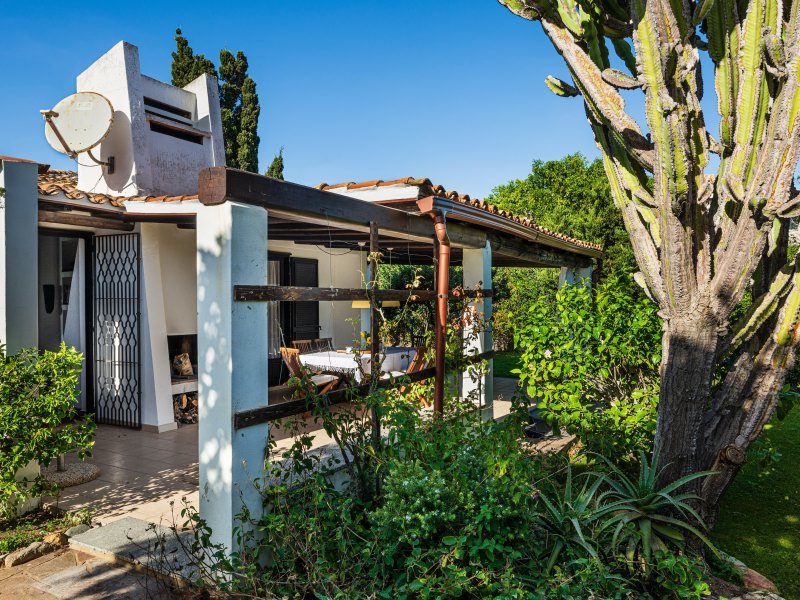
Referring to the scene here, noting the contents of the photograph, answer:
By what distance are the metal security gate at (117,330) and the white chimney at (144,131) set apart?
1.27 m

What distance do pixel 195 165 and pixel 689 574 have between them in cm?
966

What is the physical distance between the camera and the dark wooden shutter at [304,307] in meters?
11.3

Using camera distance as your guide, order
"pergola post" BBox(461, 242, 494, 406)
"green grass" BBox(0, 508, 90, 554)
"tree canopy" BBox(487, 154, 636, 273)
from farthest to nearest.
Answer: "tree canopy" BBox(487, 154, 636, 273), "pergola post" BBox(461, 242, 494, 406), "green grass" BBox(0, 508, 90, 554)

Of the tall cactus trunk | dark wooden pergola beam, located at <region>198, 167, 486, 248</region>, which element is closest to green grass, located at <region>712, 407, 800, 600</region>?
the tall cactus trunk

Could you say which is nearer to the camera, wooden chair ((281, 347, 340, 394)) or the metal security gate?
the metal security gate

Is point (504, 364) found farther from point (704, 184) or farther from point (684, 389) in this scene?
point (704, 184)

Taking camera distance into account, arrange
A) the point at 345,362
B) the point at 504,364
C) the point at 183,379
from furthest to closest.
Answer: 1. the point at 504,364
2. the point at 345,362
3. the point at 183,379

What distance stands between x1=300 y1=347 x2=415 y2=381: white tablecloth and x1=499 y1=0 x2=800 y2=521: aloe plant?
4.88 metres

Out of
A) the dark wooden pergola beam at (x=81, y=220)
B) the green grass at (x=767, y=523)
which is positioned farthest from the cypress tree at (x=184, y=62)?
the green grass at (x=767, y=523)

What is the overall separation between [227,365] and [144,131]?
7.04m

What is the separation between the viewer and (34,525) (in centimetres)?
503

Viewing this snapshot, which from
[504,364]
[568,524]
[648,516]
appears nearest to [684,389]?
[648,516]

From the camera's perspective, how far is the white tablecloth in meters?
9.01

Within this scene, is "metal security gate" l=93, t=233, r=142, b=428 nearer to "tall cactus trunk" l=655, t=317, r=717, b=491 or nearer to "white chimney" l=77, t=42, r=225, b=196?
"white chimney" l=77, t=42, r=225, b=196
